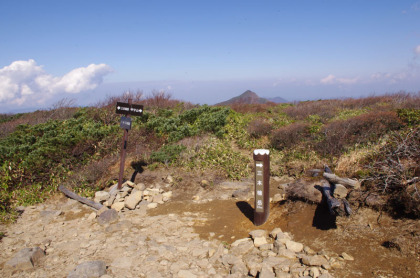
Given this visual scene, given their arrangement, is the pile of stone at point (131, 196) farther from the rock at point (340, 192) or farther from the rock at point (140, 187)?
the rock at point (340, 192)

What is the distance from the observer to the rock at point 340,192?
504 centimetres

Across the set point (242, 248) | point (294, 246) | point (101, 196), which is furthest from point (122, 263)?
point (101, 196)

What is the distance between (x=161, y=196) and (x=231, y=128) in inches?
211

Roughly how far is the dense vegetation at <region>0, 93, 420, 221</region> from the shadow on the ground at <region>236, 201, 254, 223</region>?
155cm

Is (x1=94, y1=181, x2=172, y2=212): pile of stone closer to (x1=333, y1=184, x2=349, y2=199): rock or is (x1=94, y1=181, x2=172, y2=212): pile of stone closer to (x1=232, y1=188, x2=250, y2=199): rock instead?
(x1=232, y1=188, x2=250, y2=199): rock

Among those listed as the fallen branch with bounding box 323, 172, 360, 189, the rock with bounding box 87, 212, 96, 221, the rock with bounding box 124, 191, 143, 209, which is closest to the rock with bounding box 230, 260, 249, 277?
the fallen branch with bounding box 323, 172, 360, 189

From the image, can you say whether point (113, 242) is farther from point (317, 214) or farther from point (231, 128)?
point (231, 128)

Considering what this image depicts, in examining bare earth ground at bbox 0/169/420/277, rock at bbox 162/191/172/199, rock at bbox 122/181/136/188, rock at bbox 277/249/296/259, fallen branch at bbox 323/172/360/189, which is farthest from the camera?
rock at bbox 122/181/136/188

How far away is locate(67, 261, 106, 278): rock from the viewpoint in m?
3.89

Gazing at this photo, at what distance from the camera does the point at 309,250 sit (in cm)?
409

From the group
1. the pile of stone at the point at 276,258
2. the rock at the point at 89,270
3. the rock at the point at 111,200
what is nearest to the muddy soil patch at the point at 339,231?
the pile of stone at the point at 276,258

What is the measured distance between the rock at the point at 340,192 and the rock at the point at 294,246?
1.38 m

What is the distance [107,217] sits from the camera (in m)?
5.84

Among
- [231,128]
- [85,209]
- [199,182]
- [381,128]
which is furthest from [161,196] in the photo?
[381,128]
